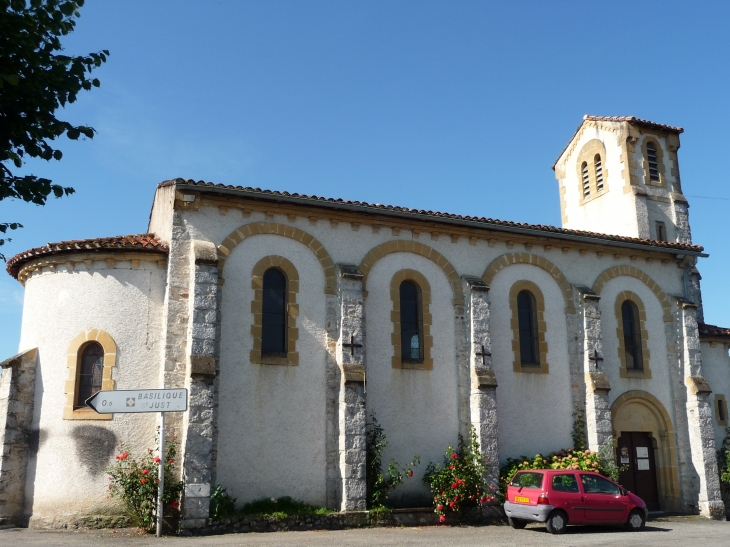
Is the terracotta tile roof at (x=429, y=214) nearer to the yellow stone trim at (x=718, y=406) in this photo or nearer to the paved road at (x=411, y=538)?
the yellow stone trim at (x=718, y=406)

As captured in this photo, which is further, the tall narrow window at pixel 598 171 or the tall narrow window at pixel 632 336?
the tall narrow window at pixel 598 171

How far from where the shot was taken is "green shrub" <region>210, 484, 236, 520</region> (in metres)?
14.1

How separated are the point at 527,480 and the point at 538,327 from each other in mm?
4846

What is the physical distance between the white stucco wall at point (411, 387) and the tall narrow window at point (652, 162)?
9.92 m

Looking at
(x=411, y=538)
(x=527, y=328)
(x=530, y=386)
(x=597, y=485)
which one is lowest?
(x=411, y=538)

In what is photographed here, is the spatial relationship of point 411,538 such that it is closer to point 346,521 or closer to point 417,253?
point 346,521

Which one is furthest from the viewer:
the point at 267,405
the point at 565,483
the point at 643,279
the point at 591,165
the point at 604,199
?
the point at 591,165

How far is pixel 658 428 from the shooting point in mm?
19781

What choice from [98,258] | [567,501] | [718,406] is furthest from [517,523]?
[98,258]

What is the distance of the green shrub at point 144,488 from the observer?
13836 mm

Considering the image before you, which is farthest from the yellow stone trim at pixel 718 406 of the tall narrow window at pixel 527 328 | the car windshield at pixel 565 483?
the car windshield at pixel 565 483

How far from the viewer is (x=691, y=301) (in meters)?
20.9

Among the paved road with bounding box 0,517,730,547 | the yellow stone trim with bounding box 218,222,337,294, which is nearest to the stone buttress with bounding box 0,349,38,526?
the paved road with bounding box 0,517,730,547

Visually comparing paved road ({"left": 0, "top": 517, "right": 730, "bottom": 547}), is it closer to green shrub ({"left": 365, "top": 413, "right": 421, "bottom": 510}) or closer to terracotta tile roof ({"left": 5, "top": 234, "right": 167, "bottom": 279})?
green shrub ({"left": 365, "top": 413, "right": 421, "bottom": 510})
